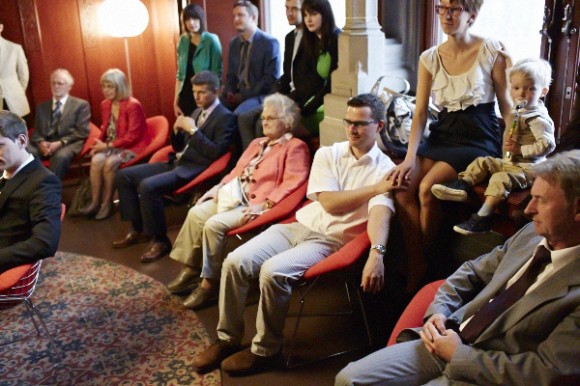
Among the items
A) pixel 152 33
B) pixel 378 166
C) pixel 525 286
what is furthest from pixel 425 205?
pixel 152 33

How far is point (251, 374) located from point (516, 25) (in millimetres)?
2505

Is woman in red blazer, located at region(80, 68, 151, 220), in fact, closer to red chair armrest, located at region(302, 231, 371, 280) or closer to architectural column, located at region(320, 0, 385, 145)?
architectural column, located at region(320, 0, 385, 145)

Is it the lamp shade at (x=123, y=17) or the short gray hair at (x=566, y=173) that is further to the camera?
the lamp shade at (x=123, y=17)

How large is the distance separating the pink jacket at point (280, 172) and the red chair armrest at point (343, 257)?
2.47 ft

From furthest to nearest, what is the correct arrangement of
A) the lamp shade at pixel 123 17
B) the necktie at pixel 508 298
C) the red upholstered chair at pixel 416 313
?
the lamp shade at pixel 123 17
the red upholstered chair at pixel 416 313
the necktie at pixel 508 298

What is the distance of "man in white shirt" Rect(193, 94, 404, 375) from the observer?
2.71 m

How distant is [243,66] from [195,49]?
698mm

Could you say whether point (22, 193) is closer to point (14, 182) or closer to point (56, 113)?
point (14, 182)

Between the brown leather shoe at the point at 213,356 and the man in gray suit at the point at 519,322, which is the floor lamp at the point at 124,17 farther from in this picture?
the man in gray suit at the point at 519,322

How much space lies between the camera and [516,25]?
11.1ft

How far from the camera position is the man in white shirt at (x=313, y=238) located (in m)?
2.71

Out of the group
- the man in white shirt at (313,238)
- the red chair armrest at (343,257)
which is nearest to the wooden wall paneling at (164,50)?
the man in white shirt at (313,238)

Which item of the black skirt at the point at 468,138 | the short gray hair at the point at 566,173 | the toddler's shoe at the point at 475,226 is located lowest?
the toddler's shoe at the point at 475,226

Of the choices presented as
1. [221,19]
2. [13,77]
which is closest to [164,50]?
[221,19]
